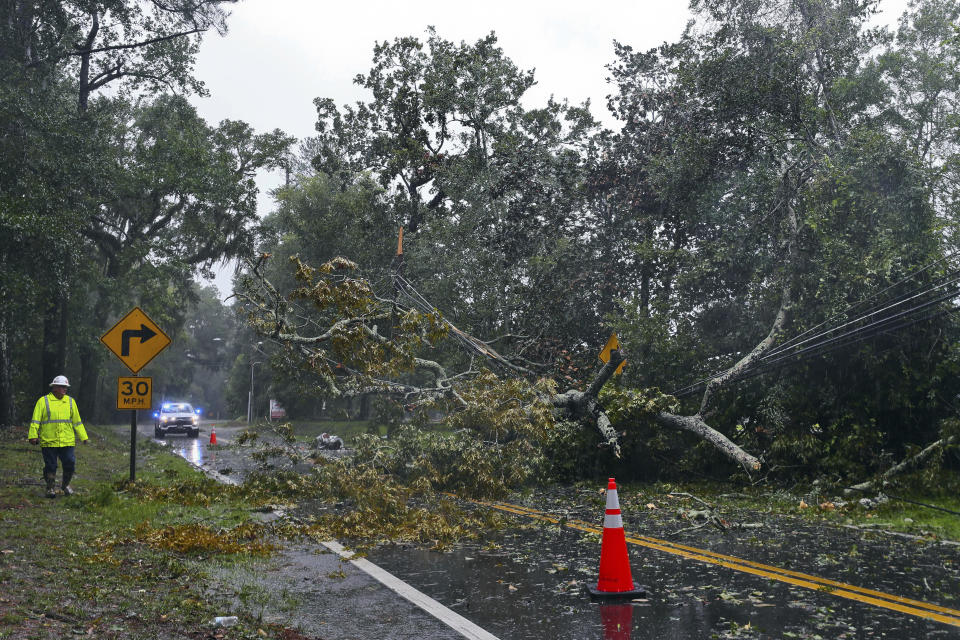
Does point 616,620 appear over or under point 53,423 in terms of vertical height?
under

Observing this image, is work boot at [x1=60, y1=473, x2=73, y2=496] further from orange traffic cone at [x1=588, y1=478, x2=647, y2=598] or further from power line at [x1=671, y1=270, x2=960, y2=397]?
power line at [x1=671, y1=270, x2=960, y2=397]

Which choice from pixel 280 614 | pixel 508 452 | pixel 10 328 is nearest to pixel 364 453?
pixel 508 452

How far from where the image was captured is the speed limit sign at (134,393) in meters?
13.2

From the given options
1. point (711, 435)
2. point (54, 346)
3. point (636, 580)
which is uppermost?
Answer: point (54, 346)

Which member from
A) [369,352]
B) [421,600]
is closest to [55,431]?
[369,352]

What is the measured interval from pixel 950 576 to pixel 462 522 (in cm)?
529

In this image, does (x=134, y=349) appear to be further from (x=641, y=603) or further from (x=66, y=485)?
(x=641, y=603)

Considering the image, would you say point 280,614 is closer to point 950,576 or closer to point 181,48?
point 950,576

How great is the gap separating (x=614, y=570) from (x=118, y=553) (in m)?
4.86

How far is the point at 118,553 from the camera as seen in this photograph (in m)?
7.54

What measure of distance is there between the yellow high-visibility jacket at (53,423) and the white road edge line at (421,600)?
5.60 metres

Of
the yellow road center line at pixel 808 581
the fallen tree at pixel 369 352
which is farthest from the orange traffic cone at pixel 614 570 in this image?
the fallen tree at pixel 369 352

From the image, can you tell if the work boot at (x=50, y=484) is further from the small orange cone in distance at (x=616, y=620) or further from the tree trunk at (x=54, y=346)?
the tree trunk at (x=54, y=346)

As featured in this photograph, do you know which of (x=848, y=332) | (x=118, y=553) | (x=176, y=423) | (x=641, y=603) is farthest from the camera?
(x=176, y=423)
